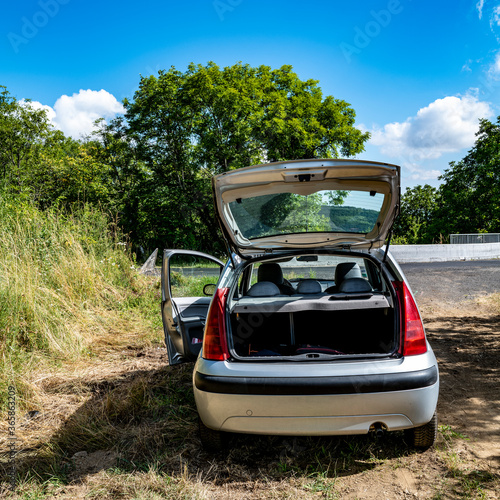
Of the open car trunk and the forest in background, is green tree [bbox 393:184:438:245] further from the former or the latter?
the open car trunk

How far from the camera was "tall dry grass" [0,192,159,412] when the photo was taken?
4.70m

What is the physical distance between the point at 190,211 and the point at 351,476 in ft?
90.7

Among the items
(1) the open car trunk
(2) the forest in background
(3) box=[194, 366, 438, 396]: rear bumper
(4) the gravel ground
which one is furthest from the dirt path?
(2) the forest in background

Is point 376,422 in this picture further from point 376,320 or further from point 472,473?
point 376,320

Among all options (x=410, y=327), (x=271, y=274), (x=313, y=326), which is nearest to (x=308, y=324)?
(x=313, y=326)

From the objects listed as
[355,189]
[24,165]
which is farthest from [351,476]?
[24,165]

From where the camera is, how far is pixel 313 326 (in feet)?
12.7

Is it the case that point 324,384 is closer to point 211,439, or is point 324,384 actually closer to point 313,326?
point 211,439

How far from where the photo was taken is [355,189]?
3428 millimetres

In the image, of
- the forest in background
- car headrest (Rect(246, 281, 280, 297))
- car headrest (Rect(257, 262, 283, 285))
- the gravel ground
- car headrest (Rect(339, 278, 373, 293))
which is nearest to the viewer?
→ car headrest (Rect(339, 278, 373, 293))

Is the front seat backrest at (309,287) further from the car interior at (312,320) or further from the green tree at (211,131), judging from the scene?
the green tree at (211,131)

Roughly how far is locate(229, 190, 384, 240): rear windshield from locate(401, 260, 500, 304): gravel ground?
628cm

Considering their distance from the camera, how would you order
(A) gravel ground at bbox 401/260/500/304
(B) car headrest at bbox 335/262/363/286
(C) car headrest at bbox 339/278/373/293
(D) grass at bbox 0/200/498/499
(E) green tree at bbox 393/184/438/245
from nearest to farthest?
(D) grass at bbox 0/200/498/499 < (C) car headrest at bbox 339/278/373/293 < (B) car headrest at bbox 335/262/363/286 < (A) gravel ground at bbox 401/260/500/304 < (E) green tree at bbox 393/184/438/245

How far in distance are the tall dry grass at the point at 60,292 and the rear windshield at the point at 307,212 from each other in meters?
2.67
